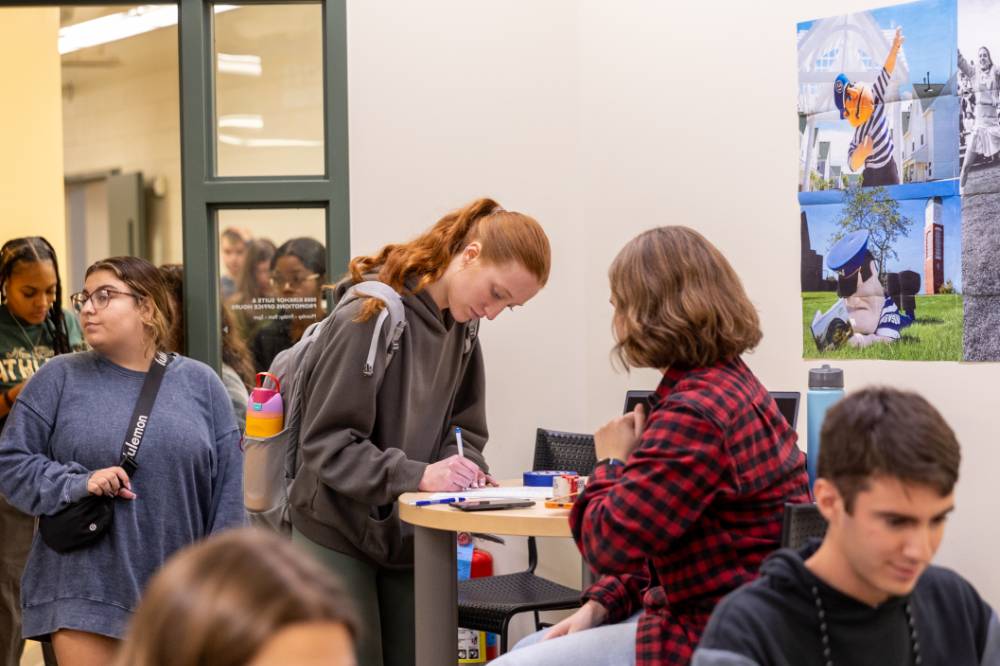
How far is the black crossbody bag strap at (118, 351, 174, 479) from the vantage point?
349 centimetres

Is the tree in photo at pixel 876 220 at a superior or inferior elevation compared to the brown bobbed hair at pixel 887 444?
superior

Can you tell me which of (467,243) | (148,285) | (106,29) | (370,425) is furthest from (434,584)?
(106,29)

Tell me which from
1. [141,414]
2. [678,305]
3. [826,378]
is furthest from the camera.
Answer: [826,378]

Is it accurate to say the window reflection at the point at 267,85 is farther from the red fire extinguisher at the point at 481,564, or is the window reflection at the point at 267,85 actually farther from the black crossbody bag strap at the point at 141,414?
the red fire extinguisher at the point at 481,564

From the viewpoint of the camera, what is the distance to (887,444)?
175 cm

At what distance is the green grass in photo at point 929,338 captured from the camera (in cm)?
374

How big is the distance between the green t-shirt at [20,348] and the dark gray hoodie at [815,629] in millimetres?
3502

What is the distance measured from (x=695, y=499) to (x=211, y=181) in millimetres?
3010

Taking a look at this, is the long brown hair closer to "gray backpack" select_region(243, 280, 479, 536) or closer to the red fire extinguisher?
the red fire extinguisher

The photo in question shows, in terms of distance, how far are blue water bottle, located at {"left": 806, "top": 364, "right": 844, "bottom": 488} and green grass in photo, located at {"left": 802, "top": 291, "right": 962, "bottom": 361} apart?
0.17 m

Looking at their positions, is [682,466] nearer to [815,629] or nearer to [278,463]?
[815,629]

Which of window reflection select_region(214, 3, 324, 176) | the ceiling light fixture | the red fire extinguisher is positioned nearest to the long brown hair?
window reflection select_region(214, 3, 324, 176)

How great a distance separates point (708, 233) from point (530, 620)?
1.59 meters

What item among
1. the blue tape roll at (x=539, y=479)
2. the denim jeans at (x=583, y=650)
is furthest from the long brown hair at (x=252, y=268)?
the denim jeans at (x=583, y=650)
